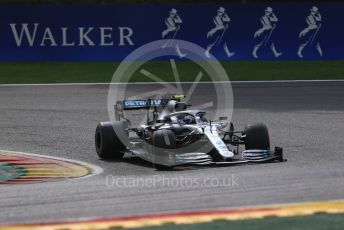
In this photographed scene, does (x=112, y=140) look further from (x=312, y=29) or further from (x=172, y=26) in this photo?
(x=312, y=29)

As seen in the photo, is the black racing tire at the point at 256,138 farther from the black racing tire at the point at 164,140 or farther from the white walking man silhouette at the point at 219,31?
the white walking man silhouette at the point at 219,31

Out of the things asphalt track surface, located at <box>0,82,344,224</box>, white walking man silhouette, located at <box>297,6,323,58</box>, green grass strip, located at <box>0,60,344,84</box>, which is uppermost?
white walking man silhouette, located at <box>297,6,323,58</box>

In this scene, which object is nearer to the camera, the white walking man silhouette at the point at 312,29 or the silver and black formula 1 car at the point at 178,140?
the silver and black formula 1 car at the point at 178,140

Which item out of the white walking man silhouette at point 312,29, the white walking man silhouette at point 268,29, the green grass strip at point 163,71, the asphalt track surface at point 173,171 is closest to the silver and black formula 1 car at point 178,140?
the asphalt track surface at point 173,171

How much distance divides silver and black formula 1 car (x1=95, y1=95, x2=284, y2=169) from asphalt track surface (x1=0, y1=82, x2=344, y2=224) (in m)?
0.21

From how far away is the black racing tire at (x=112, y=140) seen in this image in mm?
12719

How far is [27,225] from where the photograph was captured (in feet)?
24.5

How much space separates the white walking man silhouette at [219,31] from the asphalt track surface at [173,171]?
5.05m

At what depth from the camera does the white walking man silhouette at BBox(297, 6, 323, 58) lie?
28.0 metres

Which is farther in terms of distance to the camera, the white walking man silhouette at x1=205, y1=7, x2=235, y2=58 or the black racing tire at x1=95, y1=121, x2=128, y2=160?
the white walking man silhouette at x1=205, y1=7, x2=235, y2=58

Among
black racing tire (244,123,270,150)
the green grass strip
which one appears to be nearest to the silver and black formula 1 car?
black racing tire (244,123,270,150)

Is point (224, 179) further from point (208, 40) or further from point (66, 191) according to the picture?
point (208, 40)

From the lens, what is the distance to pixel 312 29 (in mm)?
28047

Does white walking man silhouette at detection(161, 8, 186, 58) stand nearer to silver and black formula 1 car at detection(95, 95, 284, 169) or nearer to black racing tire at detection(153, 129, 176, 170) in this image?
silver and black formula 1 car at detection(95, 95, 284, 169)
